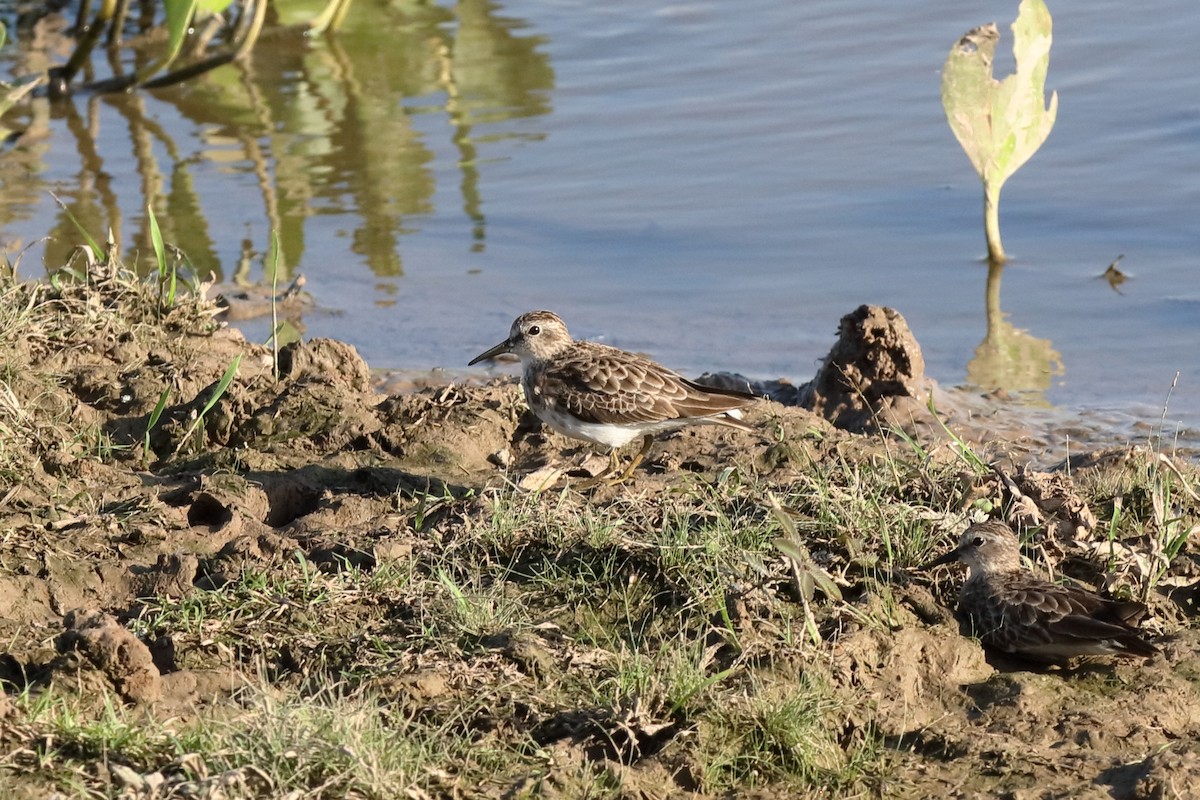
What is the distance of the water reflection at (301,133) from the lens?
11.4m

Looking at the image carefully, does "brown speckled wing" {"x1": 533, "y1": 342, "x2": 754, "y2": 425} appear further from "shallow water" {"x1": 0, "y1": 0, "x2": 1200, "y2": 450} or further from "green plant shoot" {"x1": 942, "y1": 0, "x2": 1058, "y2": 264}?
"green plant shoot" {"x1": 942, "y1": 0, "x2": 1058, "y2": 264}

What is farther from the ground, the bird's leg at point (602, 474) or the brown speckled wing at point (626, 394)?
the brown speckled wing at point (626, 394)

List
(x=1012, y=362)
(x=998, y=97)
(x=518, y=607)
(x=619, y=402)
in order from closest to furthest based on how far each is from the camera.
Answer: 1. (x=518, y=607)
2. (x=619, y=402)
3. (x=1012, y=362)
4. (x=998, y=97)

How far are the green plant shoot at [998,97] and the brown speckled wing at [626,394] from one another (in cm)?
357

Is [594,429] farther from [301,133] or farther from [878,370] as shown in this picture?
[301,133]

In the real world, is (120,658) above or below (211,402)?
below

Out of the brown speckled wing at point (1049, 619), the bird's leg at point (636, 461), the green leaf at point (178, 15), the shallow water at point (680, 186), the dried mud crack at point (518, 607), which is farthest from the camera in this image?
the green leaf at point (178, 15)

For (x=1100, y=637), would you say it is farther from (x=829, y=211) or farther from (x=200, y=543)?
(x=829, y=211)

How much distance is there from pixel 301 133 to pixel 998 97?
634 centimetres

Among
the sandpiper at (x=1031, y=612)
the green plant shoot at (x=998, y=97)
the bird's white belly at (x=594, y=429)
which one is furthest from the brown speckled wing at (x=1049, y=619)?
the green plant shoot at (x=998, y=97)

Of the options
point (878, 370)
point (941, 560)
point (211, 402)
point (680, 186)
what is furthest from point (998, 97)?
point (211, 402)

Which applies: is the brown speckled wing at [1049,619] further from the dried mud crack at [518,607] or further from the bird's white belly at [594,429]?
the bird's white belly at [594,429]

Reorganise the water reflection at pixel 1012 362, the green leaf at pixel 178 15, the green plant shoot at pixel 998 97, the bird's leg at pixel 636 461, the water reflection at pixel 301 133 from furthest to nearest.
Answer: the green leaf at pixel 178 15 < the water reflection at pixel 301 133 < the green plant shoot at pixel 998 97 < the water reflection at pixel 1012 362 < the bird's leg at pixel 636 461

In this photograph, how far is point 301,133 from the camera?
43.5 feet
